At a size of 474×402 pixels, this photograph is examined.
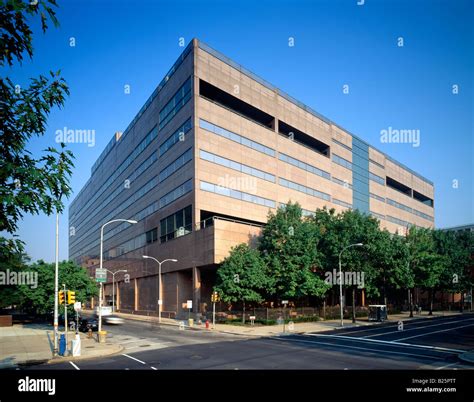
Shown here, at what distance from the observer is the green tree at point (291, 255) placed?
47.3m

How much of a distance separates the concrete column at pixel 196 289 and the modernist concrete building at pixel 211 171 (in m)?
0.13

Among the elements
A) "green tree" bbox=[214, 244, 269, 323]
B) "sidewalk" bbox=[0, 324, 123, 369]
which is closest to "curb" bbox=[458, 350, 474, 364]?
"sidewalk" bbox=[0, 324, 123, 369]

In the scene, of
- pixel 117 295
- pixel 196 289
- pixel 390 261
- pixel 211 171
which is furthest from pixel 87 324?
pixel 117 295

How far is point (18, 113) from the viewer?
25.2 feet

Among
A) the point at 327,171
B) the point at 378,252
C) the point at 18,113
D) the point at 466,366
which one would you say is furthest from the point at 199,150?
the point at 18,113

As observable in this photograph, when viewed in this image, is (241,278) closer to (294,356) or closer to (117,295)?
(294,356)

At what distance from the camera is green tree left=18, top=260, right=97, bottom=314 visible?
156ft

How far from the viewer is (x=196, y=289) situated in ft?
176

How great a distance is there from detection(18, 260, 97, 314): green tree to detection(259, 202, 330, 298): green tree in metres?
21.9

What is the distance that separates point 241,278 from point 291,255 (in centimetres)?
682

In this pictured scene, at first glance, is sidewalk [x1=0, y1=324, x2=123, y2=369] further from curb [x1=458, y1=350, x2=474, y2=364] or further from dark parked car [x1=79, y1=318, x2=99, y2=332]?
curb [x1=458, y1=350, x2=474, y2=364]

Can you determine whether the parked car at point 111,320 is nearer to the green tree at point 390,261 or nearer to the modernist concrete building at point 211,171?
the modernist concrete building at point 211,171

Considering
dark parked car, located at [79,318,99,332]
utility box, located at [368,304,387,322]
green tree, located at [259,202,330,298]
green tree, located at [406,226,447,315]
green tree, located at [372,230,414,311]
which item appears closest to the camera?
dark parked car, located at [79,318,99,332]

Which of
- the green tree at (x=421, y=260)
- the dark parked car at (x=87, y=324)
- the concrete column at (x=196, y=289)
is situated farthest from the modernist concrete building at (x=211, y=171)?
the green tree at (x=421, y=260)
